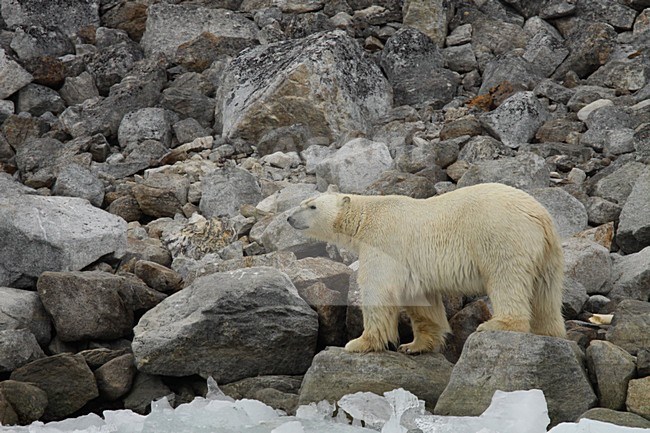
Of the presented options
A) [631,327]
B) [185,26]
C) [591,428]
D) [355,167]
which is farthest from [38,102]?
[591,428]

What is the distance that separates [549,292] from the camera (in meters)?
7.55

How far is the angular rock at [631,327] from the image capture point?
7.27 meters

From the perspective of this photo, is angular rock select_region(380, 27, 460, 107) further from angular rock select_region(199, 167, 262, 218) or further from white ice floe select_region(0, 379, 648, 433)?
white ice floe select_region(0, 379, 648, 433)

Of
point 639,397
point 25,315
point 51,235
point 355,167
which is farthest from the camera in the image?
point 355,167

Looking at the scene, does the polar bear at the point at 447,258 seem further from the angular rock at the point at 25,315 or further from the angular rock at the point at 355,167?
the angular rock at the point at 355,167

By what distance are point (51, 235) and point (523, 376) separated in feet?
19.7

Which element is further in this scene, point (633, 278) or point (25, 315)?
point (25, 315)

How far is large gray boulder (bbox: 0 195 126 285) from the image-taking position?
10.2 m

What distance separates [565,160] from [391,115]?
3985 millimetres

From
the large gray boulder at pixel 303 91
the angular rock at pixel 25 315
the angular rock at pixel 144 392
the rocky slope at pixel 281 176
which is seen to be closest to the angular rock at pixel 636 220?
the rocky slope at pixel 281 176

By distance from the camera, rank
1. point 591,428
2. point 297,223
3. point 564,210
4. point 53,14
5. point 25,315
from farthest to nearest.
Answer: point 53,14, point 564,210, point 25,315, point 297,223, point 591,428

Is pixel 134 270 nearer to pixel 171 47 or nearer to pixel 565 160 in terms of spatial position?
pixel 565 160

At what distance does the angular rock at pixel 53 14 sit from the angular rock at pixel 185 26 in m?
2.05

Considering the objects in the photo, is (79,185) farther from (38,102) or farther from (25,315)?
(38,102)
